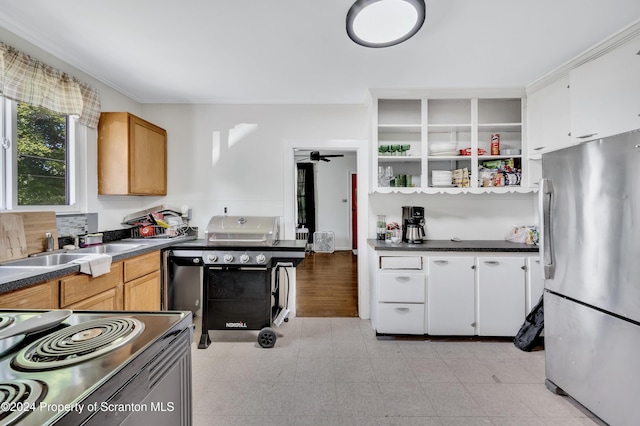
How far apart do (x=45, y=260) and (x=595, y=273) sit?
133 inches

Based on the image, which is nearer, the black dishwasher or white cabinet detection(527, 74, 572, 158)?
white cabinet detection(527, 74, 572, 158)

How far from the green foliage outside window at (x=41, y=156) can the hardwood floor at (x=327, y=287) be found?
8.00 feet

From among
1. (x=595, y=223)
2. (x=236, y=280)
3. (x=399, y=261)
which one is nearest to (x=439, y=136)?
(x=399, y=261)

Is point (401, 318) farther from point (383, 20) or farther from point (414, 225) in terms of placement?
point (383, 20)

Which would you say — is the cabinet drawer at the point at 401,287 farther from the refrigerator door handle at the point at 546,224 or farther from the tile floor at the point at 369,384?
the refrigerator door handle at the point at 546,224

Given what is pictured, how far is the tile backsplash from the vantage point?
2.16 metres

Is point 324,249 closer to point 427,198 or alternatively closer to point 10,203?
point 427,198

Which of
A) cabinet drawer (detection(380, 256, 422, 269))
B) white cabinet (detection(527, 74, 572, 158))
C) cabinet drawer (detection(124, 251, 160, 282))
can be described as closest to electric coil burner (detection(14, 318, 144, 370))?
cabinet drawer (detection(124, 251, 160, 282))

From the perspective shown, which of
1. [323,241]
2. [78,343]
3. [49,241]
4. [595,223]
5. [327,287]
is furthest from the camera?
[323,241]

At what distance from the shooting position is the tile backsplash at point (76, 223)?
2.16 metres

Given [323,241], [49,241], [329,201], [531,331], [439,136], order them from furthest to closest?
[329,201], [323,241], [439,136], [531,331], [49,241]

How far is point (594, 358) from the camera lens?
1.56m

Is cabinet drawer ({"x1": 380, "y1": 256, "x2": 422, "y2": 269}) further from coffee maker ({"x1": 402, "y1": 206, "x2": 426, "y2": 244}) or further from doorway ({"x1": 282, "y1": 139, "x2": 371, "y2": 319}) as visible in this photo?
doorway ({"x1": 282, "y1": 139, "x2": 371, "y2": 319})

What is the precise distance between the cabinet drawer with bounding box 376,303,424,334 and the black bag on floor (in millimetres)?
812
